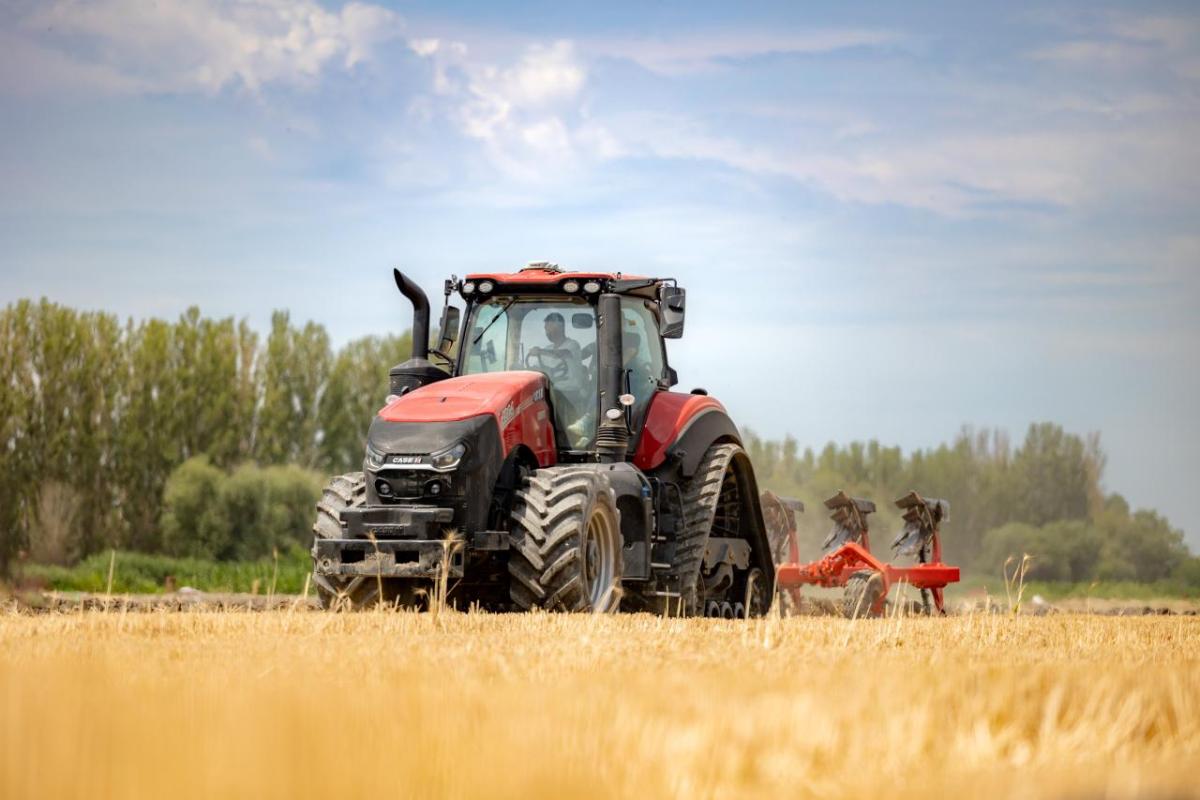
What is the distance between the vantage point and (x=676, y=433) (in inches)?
452

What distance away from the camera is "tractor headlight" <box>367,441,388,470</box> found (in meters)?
9.54

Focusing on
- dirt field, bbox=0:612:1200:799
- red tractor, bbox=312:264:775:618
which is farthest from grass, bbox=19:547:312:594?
dirt field, bbox=0:612:1200:799

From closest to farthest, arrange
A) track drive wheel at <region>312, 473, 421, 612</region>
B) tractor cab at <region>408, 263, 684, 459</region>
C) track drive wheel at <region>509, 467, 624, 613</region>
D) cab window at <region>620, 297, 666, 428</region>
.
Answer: track drive wheel at <region>509, 467, 624, 613</region> < track drive wheel at <region>312, 473, 421, 612</region> < tractor cab at <region>408, 263, 684, 459</region> < cab window at <region>620, 297, 666, 428</region>

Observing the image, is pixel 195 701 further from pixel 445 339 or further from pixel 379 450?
pixel 445 339

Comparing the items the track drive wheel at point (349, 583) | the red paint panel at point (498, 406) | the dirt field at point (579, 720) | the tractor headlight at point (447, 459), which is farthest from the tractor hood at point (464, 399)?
the dirt field at point (579, 720)

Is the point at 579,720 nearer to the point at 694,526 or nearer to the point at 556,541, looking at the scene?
the point at 556,541

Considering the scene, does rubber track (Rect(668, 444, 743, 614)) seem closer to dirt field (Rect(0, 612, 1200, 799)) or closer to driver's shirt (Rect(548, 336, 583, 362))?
driver's shirt (Rect(548, 336, 583, 362))

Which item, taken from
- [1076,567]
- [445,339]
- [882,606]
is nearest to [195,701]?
[445,339]

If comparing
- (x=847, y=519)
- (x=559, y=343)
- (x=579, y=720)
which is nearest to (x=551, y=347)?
→ (x=559, y=343)

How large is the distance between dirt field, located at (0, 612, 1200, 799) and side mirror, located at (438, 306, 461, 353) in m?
5.97

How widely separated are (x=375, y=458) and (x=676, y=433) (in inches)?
108

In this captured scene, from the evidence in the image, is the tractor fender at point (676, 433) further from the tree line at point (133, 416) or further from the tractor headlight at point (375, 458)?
the tree line at point (133, 416)

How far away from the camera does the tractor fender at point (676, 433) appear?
11.4 m

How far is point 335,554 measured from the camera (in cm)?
938
